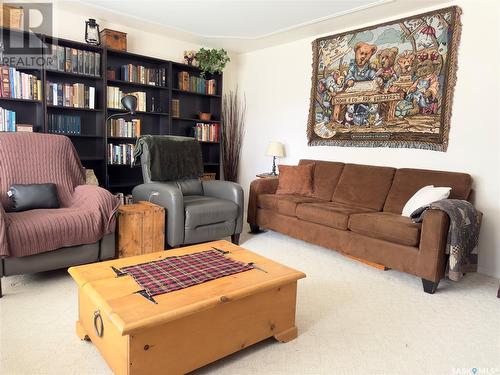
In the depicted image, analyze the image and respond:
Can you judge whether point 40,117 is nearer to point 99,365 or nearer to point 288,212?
point 288,212

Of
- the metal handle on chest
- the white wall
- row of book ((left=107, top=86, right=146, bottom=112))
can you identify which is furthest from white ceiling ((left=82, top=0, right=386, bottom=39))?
the metal handle on chest

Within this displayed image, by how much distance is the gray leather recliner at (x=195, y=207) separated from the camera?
9.87 ft

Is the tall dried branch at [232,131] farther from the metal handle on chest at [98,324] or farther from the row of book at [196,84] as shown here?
the metal handle on chest at [98,324]

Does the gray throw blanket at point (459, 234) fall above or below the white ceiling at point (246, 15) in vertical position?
below

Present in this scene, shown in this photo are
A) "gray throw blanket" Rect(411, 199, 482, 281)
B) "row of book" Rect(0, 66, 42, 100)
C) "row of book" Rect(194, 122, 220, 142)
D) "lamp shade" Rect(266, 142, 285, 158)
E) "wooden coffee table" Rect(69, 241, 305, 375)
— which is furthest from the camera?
"row of book" Rect(194, 122, 220, 142)

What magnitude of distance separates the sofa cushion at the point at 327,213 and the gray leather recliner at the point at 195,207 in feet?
1.97

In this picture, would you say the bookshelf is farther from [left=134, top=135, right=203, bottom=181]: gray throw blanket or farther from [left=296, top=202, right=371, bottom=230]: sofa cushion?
[left=296, top=202, right=371, bottom=230]: sofa cushion

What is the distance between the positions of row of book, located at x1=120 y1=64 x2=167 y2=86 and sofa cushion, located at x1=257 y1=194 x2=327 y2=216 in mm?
1892

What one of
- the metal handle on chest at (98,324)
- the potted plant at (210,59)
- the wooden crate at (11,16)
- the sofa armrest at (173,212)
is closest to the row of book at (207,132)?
the potted plant at (210,59)

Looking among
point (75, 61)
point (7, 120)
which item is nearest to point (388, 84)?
point (75, 61)

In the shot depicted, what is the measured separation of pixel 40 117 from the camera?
3.64m

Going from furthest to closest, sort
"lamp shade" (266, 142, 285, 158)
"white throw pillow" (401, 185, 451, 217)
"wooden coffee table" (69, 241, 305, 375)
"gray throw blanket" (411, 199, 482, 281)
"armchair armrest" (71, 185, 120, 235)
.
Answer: "lamp shade" (266, 142, 285, 158) < "white throw pillow" (401, 185, 451, 217) < "armchair armrest" (71, 185, 120, 235) < "gray throw blanket" (411, 199, 482, 281) < "wooden coffee table" (69, 241, 305, 375)

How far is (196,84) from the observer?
Answer: 474 cm

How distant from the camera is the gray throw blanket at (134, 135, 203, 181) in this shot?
3426mm
